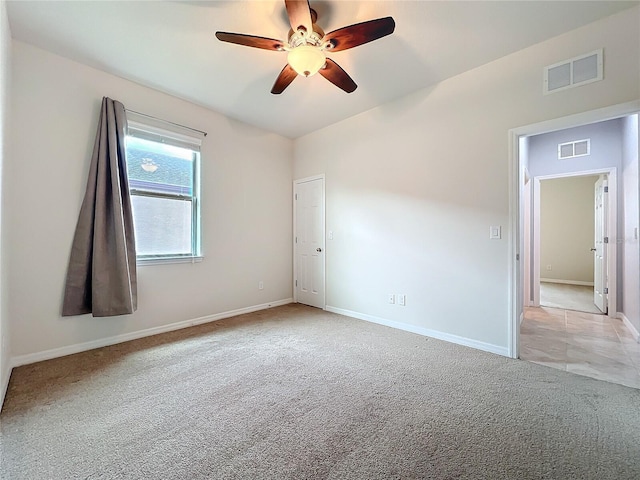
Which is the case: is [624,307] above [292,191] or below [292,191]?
below

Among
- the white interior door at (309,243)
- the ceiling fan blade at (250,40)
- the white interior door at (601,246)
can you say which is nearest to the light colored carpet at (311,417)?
the white interior door at (309,243)

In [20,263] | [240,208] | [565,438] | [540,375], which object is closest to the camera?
[565,438]

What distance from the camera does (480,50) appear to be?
252 cm

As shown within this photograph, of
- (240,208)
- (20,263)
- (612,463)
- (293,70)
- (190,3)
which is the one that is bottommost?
(612,463)

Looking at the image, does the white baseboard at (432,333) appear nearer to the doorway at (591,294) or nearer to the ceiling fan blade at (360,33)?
the doorway at (591,294)

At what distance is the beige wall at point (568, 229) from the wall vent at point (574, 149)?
2950 mm

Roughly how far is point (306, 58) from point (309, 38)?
124 millimetres

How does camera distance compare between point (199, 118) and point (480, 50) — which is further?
point (199, 118)

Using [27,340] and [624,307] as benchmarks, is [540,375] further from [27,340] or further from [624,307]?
[27,340]

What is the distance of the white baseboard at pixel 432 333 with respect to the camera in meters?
2.71

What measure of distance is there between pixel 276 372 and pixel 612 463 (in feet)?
Answer: 6.61

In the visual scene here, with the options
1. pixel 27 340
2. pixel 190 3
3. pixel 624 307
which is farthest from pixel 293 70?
pixel 624 307

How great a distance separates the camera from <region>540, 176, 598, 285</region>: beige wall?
654cm

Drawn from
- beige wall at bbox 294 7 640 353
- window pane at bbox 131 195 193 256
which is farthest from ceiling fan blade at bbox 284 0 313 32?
window pane at bbox 131 195 193 256
